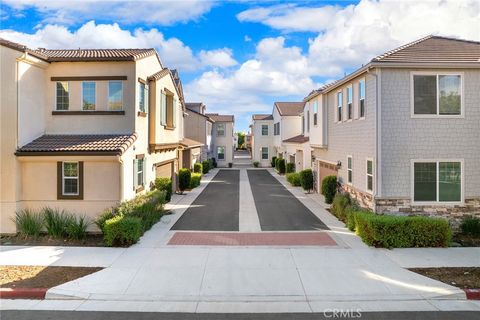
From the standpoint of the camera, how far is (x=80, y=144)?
14.5m

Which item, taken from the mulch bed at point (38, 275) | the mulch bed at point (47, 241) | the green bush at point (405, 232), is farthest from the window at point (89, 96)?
the green bush at point (405, 232)

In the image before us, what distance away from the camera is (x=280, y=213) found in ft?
59.3

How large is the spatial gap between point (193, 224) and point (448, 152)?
997cm

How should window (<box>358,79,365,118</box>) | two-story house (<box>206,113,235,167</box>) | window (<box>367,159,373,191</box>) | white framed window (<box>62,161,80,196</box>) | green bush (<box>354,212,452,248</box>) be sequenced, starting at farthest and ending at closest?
two-story house (<box>206,113,235,167</box>)
window (<box>358,79,365,118</box>)
window (<box>367,159,373,191</box>)
white framed window (<box>62,161,80,196</box>)
green bush (<box>354,212,452,248</box>)

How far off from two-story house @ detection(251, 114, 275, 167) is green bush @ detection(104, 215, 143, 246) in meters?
40.4

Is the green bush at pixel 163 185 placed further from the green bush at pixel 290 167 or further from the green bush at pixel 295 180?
the green bush at pixel 290 167

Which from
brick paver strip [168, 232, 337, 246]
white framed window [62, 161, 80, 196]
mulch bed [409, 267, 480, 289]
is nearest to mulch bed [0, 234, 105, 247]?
→ white framed window [62, 161, 80, 196]

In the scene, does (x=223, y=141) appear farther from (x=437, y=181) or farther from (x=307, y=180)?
(x=437, y=181)

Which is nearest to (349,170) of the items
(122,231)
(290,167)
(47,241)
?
(122,231)

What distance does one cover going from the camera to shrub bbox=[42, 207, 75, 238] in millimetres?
13422

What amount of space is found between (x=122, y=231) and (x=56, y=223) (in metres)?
3.09

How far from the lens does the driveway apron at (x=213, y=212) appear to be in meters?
15.2

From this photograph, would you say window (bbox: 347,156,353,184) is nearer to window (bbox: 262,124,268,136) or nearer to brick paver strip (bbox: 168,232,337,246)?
brick paver strip (bbox: 168,232,337,246)

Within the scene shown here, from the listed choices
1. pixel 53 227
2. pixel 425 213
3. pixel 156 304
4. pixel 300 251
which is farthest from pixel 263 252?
pixel 53 227
